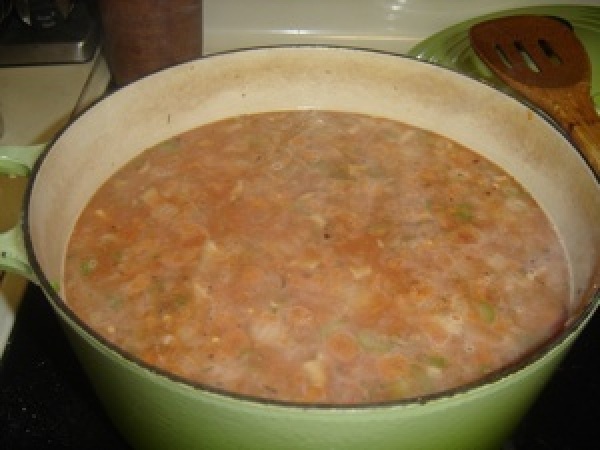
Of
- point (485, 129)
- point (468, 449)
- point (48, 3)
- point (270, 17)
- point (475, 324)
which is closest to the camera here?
point (468, 449)

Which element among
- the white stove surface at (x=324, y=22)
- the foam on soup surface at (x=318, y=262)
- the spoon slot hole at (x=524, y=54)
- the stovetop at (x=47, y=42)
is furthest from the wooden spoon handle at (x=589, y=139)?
the stovetop at (x=47, y=42)

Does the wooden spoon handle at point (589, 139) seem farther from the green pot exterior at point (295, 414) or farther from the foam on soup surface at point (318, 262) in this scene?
the green pot exterior at point (295, 414)

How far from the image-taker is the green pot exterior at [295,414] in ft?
1.94

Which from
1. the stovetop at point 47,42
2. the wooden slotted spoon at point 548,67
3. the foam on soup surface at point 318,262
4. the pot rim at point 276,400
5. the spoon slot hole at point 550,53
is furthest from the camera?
the stovetop at point 47,42

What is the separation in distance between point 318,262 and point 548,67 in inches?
23.2

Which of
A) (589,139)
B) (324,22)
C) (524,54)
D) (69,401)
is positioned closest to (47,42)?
(324,22)

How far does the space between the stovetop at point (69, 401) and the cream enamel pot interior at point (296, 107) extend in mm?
173

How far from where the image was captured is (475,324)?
0.89m

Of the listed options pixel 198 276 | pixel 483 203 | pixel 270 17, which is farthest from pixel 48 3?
pixel 483 203

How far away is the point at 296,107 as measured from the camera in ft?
4.12

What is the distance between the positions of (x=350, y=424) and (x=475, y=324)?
0.34 m

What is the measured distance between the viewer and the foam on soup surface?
0.83 m

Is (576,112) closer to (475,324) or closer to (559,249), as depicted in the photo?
(559,249)

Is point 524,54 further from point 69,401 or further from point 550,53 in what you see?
point 69,401
